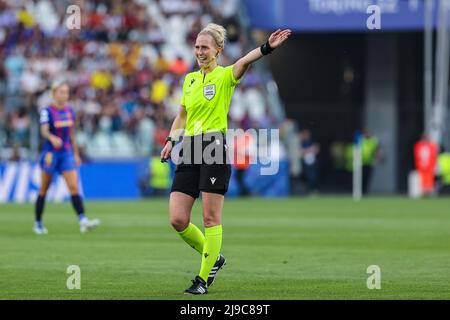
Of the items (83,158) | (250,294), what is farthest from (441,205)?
(250,294)

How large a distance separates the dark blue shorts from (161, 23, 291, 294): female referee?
26.5ft

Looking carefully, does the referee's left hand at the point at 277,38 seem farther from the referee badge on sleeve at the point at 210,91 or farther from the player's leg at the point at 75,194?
the player's leg at the point at 75,194

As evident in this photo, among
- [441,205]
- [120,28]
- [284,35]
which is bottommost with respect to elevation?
[441,205]

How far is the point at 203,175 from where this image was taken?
11.1 m

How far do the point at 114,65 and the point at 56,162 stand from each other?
693 inches

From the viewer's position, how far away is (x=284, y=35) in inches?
417

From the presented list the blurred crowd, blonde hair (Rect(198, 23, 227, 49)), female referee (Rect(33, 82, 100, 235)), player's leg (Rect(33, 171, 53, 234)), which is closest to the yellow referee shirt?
blonde hair (Rect(198, 23, 227, 49))

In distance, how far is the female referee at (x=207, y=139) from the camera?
1102 centimetres

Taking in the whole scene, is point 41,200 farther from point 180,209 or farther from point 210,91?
point 210,91

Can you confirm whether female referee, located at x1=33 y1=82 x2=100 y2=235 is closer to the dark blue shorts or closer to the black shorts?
the dark blue shorts

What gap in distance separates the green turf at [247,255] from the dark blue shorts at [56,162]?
1.08m
